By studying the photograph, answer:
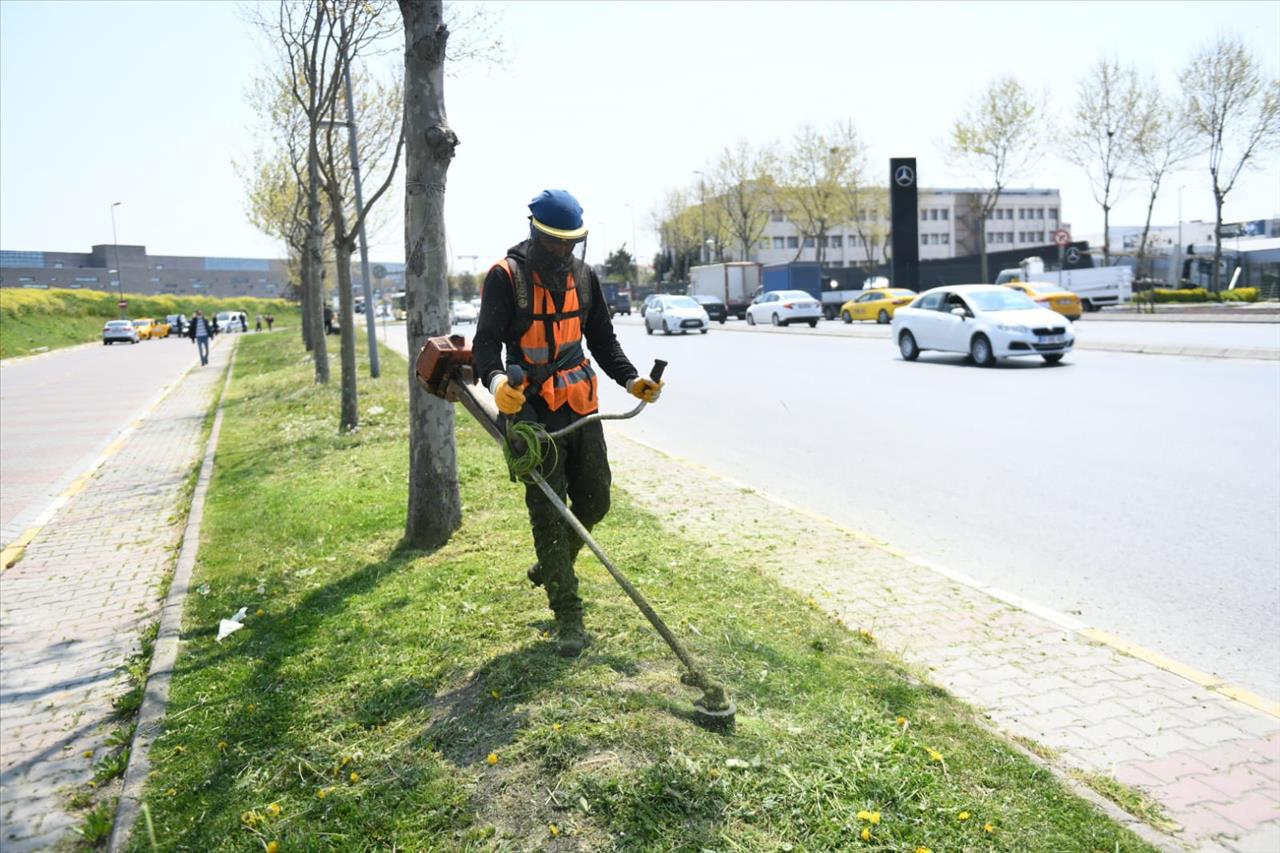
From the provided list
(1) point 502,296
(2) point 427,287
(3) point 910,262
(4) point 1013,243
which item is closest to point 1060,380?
(2) point 427,287

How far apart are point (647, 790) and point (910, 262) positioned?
138ft

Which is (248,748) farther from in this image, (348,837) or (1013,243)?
(1013,243)

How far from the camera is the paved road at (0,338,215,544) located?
11.1 m

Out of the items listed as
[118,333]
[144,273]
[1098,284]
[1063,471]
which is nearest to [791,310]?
[1098,284]

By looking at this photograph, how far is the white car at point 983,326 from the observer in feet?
55.6

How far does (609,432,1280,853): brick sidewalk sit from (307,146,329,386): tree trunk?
33.4 feet

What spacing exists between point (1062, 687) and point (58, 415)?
1971cm

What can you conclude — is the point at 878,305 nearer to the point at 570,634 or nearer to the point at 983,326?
the point at 983,326

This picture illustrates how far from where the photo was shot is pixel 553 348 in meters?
4.04

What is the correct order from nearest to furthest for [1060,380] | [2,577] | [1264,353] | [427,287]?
[427,287], [2,577], [1060,380], [1264,353]

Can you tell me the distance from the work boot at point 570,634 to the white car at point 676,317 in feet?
93.7

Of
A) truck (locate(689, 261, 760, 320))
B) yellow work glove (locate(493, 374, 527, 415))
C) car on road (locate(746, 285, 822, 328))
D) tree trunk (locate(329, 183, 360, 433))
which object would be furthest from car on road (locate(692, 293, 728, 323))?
yellow work glove (locate(493, 374, 527, 415))

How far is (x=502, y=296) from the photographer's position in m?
3.93

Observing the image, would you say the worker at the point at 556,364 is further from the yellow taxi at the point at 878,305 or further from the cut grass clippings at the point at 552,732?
the yellow taxi at the point at 878,305
